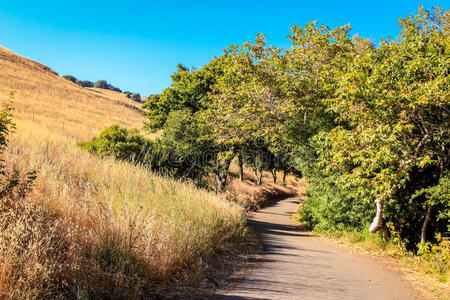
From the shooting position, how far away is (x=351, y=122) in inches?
386

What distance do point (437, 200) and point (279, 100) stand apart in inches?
272

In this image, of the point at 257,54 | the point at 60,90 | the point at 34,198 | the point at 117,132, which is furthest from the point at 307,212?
the point at 60,90

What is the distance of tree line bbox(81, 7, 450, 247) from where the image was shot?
8844 millimetres

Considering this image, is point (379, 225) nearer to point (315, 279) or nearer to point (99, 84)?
point (315, 279)

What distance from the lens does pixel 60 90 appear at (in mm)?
57469

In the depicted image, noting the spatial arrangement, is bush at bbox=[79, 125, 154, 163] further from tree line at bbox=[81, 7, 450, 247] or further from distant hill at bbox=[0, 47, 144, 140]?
distant hill at bbox=[0, 47, 144, 140]

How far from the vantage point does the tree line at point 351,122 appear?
8844 mm

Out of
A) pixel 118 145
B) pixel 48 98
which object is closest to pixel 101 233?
pixel 118 145

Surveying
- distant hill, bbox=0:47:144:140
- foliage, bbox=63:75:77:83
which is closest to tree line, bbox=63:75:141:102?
foliage, bbox=63:75:77:83

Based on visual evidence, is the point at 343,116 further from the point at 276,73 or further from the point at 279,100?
the point at 276,73

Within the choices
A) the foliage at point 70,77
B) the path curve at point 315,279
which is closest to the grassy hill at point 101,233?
the path curve at point 315,279

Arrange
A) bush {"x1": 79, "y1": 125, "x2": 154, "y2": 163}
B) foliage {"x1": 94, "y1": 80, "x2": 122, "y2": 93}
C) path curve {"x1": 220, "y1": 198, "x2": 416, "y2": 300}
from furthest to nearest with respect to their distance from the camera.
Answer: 1. foliage {"x1": 94, "y1": 80, "x2": 122, "y2": 93}
2. bush {"x1": 79, "y1": 125, "x2": 154, "y2": 163}
3. path curve {"x1": 220, "y1": 198, "x2": 416, "y2": 300}

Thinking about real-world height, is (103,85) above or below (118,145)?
above

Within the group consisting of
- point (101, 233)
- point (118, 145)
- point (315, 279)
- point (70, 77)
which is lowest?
point (315, 279)
